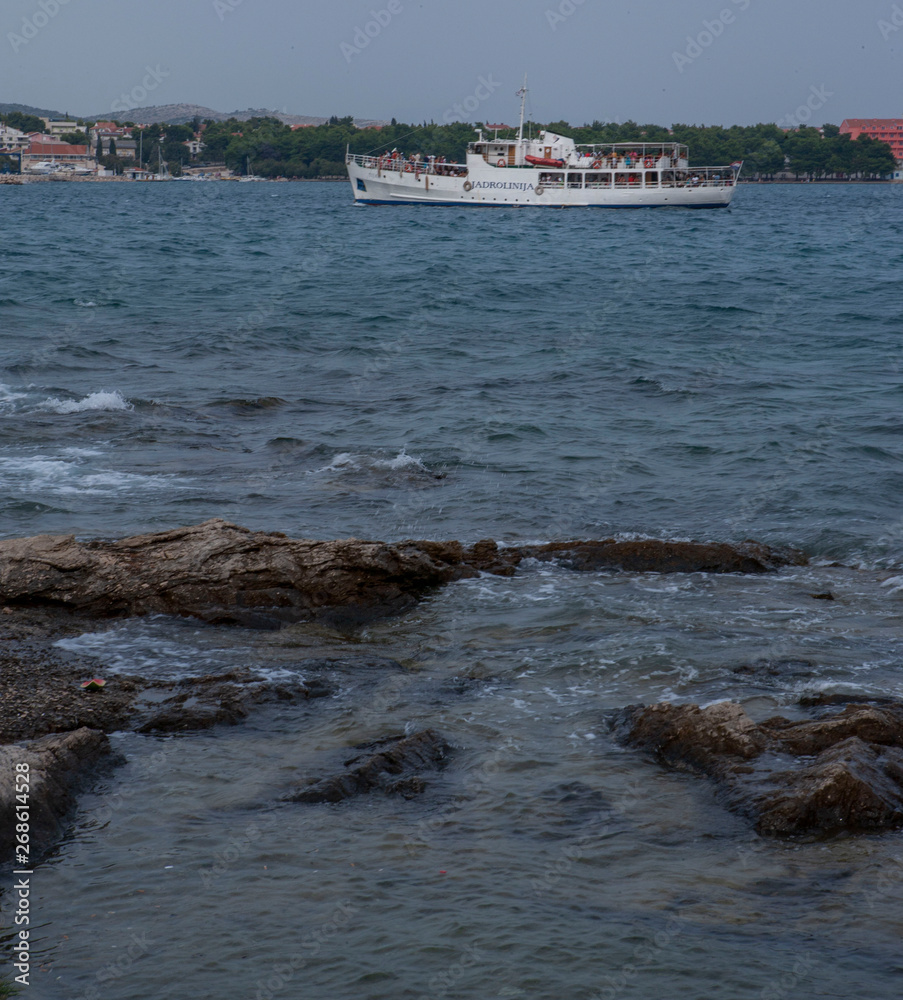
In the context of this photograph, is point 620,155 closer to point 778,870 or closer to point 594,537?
point 594,537

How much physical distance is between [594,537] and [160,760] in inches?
256

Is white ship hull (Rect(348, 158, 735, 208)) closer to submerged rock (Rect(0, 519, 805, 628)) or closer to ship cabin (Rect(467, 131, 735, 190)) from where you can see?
ship cabin (Rect(467, 131, 735, 190))

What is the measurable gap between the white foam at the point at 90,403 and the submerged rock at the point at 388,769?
12.4m

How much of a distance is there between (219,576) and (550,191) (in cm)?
7886

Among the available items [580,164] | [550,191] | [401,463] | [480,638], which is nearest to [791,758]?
[480,638]

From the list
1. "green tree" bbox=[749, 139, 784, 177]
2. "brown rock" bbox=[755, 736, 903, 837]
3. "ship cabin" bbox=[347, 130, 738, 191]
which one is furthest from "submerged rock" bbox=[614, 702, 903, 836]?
"green tree" bbox=[749, 139, 784, 177]

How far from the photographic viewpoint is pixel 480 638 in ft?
29.0

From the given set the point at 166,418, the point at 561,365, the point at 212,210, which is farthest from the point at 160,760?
the point at 212,210

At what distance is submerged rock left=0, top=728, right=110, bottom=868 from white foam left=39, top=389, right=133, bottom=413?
1186 cm

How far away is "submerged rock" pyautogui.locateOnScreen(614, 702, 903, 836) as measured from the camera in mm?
5762

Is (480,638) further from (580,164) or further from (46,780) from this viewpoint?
(580,164)

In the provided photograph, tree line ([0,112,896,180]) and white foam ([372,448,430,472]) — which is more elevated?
tree line ([0,112,896,180])

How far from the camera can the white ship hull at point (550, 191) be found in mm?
82938

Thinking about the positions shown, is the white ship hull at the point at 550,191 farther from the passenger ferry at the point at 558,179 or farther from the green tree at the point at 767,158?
the green tree at the point at 767,158
